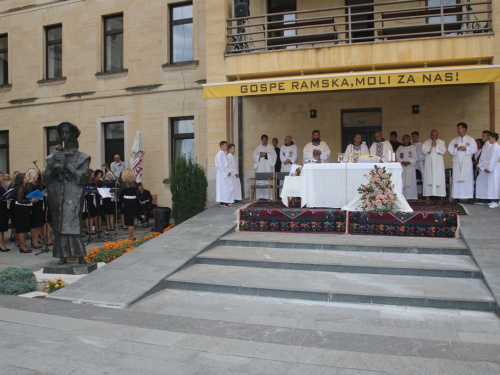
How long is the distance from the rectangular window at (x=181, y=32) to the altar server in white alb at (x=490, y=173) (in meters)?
10.2

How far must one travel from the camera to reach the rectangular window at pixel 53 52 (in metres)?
19.3

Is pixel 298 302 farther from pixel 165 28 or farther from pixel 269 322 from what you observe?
pixel 165 28

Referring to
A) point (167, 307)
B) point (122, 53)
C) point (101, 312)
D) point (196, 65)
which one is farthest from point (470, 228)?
point (122, 53)

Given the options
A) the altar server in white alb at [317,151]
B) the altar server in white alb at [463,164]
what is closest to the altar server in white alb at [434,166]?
the altar server in white alb at [463,164]

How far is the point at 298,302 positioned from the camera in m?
6.87

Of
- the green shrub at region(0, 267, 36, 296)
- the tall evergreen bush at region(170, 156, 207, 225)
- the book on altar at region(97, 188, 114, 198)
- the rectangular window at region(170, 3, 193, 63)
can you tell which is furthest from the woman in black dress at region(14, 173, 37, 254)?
the rectangular window at region(170, 3, 193, 63)

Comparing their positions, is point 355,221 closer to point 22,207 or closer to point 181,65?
point 22,207

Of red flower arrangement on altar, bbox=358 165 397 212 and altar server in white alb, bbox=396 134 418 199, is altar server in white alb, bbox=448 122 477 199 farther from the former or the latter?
red flower arrangement on altar, bbox=358 165 397 212

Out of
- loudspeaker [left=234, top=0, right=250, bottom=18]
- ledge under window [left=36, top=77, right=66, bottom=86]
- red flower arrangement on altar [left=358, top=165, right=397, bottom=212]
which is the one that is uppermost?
loudspeaker [left=234, top=0, right=250, bottom=18]

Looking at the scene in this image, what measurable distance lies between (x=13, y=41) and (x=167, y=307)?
56.9 ft

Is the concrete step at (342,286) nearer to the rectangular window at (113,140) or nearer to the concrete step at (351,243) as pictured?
the concrete step at (351,243)

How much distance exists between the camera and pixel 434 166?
12297 millimetres

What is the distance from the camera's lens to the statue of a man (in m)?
8.13

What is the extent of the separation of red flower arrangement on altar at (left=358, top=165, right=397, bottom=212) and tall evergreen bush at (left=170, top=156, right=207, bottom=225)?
447 centimetres
